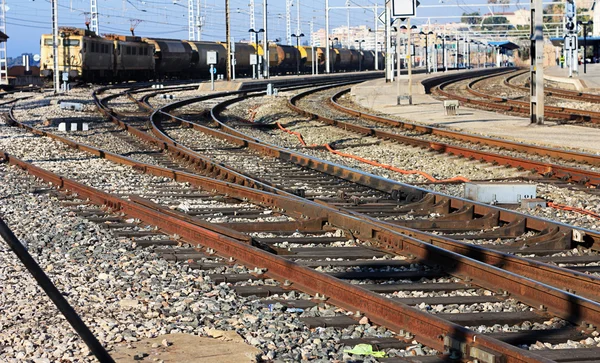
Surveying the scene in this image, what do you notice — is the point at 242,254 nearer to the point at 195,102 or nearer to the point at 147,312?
the point at 147,312

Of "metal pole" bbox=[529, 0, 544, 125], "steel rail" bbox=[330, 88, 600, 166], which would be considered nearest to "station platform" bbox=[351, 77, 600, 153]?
"metal pole" bbox=[529, 0, 544, 125]

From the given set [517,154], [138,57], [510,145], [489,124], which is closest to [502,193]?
[517,154]

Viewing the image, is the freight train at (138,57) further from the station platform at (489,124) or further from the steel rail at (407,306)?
the steel rail at (407,306)

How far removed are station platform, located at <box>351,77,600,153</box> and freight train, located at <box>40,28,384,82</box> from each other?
74.0 ft

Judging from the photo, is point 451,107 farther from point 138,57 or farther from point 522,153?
point 138,57

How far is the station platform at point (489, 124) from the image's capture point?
1754cm

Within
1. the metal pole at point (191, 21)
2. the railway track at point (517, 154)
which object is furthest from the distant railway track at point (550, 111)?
the metal pole at point (191, 21)

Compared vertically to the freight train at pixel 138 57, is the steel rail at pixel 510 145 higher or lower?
lower

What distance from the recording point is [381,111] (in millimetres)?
27875

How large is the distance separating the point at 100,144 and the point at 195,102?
1559 centimetres

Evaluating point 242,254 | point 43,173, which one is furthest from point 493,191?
point 43,173

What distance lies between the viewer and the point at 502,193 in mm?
10188

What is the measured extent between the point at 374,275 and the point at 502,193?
396 centimetres

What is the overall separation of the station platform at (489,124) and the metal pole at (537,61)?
1.41ft
